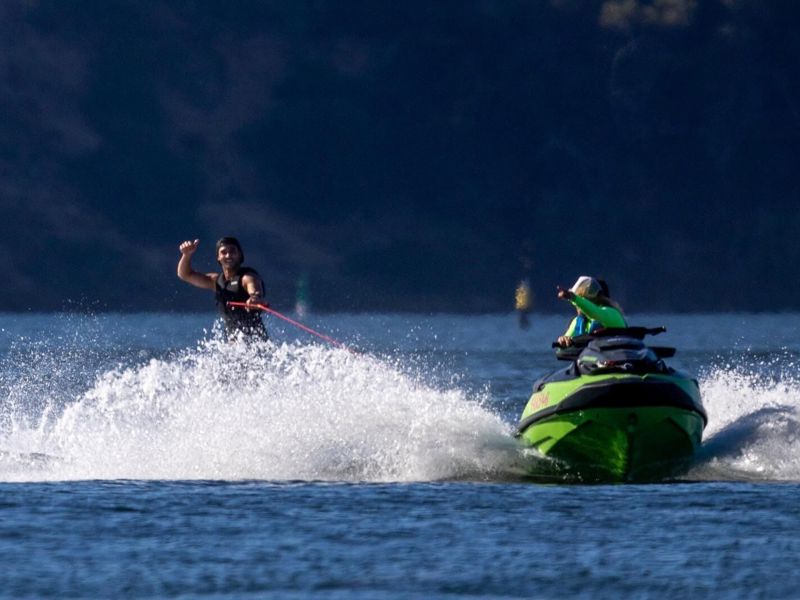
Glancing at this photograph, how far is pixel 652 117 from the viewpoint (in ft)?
467

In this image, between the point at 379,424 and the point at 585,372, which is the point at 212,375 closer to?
the point at 379,424

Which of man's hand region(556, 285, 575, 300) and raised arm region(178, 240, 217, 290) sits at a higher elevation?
raised arm region(178, 240, 217, 290)

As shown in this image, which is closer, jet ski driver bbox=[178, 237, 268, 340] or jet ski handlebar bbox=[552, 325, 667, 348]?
jet ski handlebar bbox=[552, 325, 667, 348]

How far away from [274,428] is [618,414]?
11.1ft

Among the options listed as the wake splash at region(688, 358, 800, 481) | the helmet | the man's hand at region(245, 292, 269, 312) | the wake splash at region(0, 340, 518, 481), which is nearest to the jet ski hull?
the wake splash at region(688, 358, 800, 481)

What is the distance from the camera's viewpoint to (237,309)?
17969mm

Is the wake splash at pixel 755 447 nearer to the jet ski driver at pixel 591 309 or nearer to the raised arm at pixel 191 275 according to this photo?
the jet ski driver at pixel 591 309

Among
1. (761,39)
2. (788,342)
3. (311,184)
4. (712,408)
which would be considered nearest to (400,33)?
(311,184)

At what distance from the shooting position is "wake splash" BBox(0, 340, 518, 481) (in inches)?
669

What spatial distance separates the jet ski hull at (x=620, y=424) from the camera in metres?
16.1

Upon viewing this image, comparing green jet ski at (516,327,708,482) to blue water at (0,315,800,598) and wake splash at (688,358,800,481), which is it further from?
wake splash at (688,358,800,481)

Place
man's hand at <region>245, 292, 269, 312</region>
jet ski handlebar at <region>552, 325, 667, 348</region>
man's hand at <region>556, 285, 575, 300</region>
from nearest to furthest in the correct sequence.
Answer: man's hand at <region>556, 285, 575, 300</region>, jet ski handlebar at <region>552, 325, 667, 348</region>, man's hand at <region>245, 292, 269, 312</region>

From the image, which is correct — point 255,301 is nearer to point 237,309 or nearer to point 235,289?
Result: point 237,309

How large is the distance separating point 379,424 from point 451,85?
133 meters
